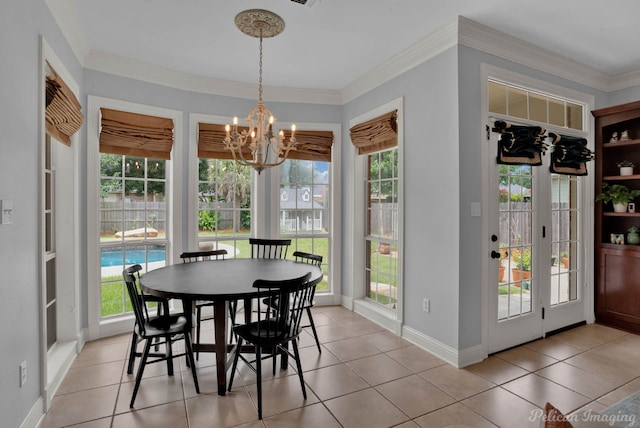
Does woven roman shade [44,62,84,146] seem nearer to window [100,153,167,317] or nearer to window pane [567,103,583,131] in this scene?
window [100,153,167,317]

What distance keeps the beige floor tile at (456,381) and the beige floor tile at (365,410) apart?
1.64 feet

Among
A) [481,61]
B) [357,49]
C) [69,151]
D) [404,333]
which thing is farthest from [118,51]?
[404,333]

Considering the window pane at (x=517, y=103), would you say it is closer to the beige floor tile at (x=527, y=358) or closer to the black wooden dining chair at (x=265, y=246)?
the beige floor tile at (x=527, y=358)

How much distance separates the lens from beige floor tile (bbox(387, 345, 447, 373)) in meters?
2.94

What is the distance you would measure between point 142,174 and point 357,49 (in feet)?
8.78

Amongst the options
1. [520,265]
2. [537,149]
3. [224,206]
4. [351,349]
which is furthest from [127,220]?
[537,149]

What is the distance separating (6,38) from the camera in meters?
1.80

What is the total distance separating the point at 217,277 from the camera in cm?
275

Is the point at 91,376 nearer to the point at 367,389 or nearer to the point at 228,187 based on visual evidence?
the point at 367,389

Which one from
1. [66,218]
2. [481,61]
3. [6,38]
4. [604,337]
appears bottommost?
[604,337]

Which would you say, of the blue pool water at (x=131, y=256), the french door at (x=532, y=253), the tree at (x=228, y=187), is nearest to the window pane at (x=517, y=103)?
the french door at (x=532, y=253)

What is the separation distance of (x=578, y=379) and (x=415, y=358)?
4.05 ft

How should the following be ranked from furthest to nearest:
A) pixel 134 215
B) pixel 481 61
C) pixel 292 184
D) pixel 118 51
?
pixel 292 184
pixel 134 215
pixel 118 51
pixel 481 61

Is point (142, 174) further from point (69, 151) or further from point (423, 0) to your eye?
point (423, 0)
